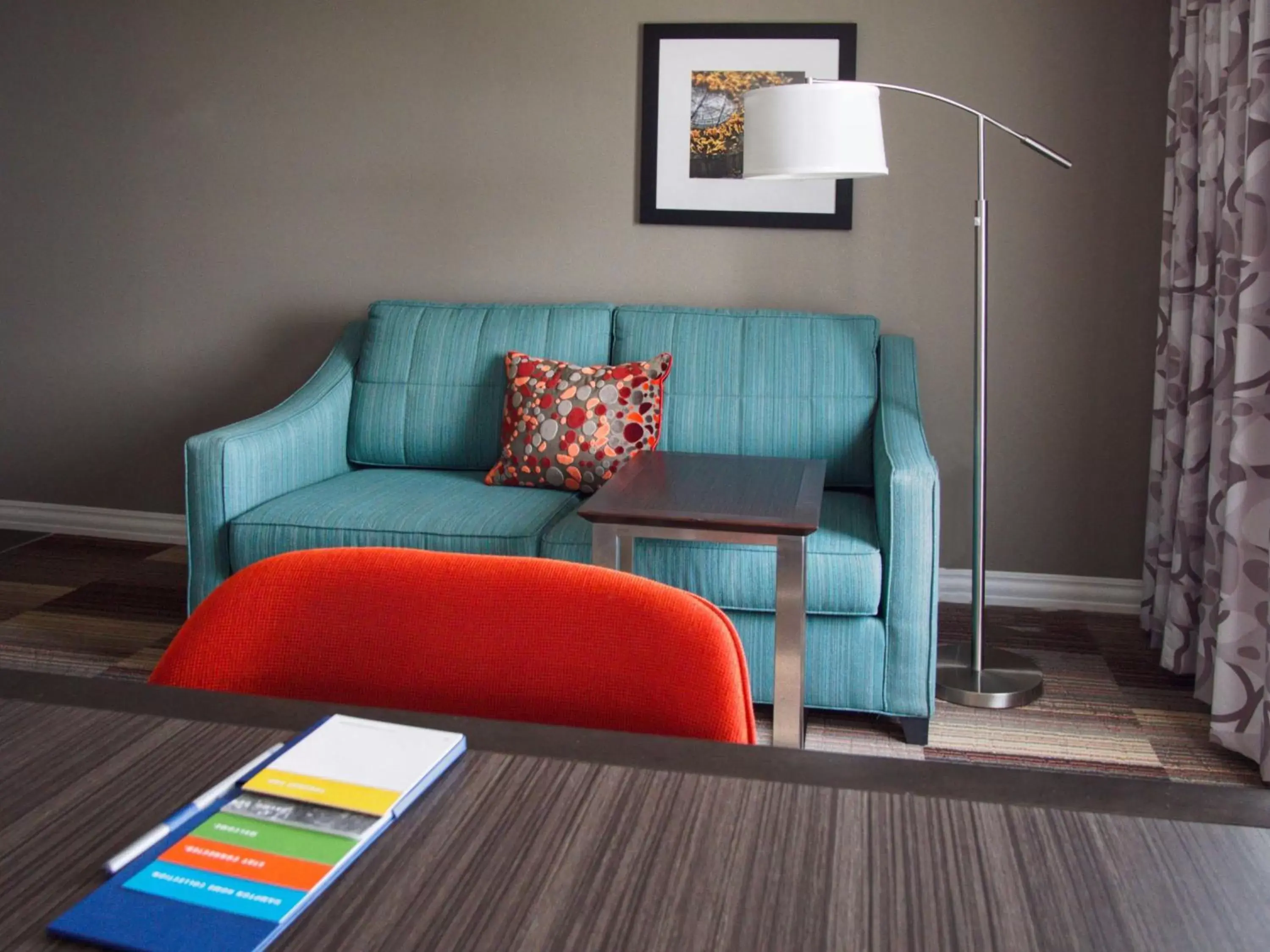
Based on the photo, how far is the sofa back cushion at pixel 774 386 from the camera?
10.2ft

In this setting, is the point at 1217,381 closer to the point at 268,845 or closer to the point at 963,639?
the point at 963,639

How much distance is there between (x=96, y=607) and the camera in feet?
11.1

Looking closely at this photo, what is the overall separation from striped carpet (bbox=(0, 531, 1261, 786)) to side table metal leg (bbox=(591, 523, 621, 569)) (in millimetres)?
569

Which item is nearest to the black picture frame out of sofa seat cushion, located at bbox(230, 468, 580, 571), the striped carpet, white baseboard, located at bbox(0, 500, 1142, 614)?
sofa seat cushion, located at bbox(230, 468, 580, 571)

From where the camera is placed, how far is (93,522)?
4.13 meters

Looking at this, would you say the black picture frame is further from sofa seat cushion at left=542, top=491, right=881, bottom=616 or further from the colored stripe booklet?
the colored stripe booklet

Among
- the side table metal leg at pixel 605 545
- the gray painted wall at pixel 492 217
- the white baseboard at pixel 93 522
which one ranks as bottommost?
the white baseboard at pixel 93 522

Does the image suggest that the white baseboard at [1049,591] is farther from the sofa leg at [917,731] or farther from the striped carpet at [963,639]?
the sofa leg at [917,731]

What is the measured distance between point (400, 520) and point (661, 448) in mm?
769

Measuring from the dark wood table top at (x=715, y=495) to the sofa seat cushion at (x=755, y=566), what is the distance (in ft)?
0.51

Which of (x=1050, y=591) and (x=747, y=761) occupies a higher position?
(x=747, y=761)

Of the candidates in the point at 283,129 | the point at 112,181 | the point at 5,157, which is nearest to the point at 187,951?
the point at 283,129

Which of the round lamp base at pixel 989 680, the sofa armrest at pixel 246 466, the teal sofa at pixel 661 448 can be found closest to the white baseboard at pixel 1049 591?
the round lamp base at pixel 989 680

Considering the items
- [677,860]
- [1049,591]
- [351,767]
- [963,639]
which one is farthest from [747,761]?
[1049,591]
